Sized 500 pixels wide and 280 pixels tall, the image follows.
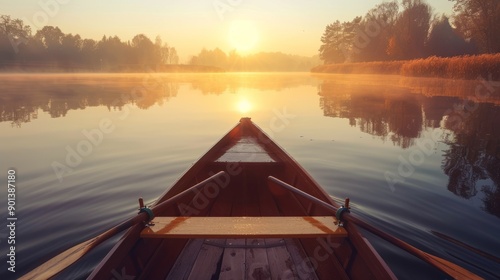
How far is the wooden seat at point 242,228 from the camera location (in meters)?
2.91

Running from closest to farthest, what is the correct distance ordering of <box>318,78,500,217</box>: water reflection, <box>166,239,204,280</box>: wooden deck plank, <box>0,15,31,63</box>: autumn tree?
<box>166,239,204,280</box>: wooden deck plank
<box>318,78,500,217</box>: water reflection
<box>0,15,31,63</box>: autumn tree

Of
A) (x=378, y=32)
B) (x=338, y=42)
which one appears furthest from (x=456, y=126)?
(x=338, y=42)

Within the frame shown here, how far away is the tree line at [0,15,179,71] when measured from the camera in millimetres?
85475

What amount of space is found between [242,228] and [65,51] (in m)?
116

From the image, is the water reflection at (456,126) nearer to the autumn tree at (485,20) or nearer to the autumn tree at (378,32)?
the autumn tree at (485,20)

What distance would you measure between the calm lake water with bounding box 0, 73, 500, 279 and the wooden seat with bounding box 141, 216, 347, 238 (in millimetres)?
1567

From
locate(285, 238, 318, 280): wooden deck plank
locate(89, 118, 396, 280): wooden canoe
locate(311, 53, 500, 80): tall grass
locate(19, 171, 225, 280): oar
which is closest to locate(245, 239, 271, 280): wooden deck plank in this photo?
locate(89, 118, 396, 280): wooden canoe

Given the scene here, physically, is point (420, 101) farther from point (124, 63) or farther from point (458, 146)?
point (124, 63)

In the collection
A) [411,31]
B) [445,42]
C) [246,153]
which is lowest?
[246,153]

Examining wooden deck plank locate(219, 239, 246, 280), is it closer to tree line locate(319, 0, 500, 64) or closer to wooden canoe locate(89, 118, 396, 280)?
wooden canoe locate(89, 118, 396, 280)

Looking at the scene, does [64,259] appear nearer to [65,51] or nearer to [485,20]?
[485,20]

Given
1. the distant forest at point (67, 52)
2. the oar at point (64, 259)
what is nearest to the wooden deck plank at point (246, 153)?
the oar at point (64, 259)

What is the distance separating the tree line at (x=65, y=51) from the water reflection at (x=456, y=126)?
9913cm

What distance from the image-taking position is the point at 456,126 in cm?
1218
